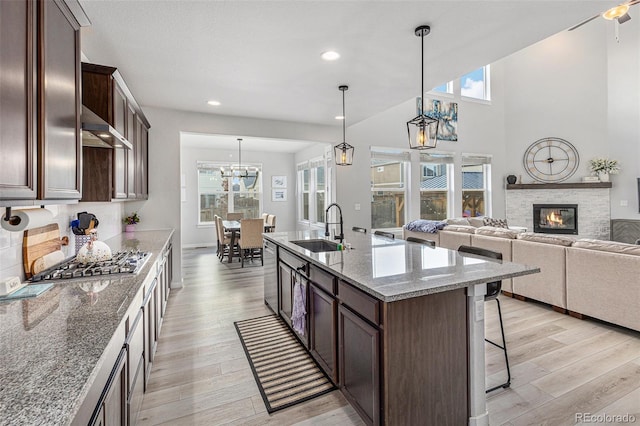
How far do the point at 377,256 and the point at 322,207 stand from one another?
5.23 meters

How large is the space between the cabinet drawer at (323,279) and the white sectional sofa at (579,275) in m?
2.82

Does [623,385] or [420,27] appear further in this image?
[420,27]

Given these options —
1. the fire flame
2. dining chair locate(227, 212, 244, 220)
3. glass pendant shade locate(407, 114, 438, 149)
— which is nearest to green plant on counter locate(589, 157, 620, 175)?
the fire flame

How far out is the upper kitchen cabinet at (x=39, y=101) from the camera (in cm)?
98

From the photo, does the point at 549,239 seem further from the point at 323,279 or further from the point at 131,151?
the point at 131,151

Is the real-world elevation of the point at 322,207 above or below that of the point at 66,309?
above

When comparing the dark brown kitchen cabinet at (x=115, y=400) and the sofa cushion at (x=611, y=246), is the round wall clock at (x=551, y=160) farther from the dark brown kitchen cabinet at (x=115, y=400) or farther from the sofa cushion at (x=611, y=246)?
the dark brown kitchen cabinet at (x=115, y=400)

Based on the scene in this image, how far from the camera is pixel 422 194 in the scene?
7.21 metres

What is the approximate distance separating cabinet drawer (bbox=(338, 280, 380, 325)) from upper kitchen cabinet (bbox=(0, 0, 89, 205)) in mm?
1485

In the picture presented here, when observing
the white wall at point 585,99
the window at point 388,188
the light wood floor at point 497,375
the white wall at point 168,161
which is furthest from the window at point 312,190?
the white wall at point 585,99

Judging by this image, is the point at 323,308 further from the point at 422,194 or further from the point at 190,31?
the point at 422,194

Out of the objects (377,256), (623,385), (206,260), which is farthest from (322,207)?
(623,385)

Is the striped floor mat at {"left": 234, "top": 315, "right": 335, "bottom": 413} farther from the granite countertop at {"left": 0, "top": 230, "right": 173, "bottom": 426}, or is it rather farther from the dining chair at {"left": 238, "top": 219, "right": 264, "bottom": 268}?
the dining chair at {"left": 238, "top": 219, "right": 264, "bottom": 268}

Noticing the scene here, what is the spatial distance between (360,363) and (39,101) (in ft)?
6.26
